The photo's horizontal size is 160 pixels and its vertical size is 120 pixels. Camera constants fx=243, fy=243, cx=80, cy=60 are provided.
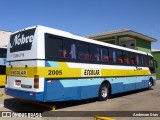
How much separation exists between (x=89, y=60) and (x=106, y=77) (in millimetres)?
1839

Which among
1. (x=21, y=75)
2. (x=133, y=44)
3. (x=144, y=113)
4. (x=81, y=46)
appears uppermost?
(x=133, y=44)

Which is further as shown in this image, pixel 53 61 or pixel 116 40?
pixel 116 40

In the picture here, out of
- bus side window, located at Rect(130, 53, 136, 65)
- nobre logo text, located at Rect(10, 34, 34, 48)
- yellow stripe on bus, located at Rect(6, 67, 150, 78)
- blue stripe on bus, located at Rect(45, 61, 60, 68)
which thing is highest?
nobre logo text, located at Rect(10, 34, 34, 48)

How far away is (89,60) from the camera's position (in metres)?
11.2

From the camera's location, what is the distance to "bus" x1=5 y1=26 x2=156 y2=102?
342 inches

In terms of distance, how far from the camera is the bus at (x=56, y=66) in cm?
870

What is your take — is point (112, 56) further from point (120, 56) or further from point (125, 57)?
point (125, 57)

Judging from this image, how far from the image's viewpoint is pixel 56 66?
9203 mm

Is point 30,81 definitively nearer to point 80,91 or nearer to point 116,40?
point 80,91

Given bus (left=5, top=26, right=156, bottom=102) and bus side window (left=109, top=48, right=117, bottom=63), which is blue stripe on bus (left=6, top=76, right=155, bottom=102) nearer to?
bus (left=5, top=26, right=156, bottom=102)

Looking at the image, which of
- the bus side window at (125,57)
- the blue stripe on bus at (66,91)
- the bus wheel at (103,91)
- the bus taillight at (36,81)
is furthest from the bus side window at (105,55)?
the bus taillight at (36,81)

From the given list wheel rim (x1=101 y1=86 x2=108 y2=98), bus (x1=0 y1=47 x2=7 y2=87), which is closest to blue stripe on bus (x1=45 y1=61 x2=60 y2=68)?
wheel rim (x1=101 y1=86 x2=108 y2=98)

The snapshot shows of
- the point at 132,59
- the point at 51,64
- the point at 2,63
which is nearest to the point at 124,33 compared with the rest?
the point at 132,59

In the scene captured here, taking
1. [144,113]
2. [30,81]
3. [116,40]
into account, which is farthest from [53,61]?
[116,40]
